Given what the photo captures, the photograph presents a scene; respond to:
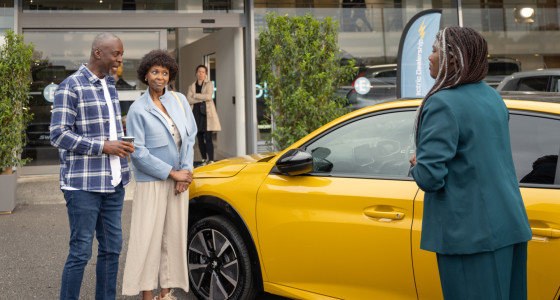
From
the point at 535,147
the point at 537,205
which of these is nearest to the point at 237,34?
the point at 535,147

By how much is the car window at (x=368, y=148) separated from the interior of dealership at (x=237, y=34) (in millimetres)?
6609

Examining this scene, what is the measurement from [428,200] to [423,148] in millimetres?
232

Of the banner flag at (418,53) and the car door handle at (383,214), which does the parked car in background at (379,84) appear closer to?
the banner flag at (418,53)

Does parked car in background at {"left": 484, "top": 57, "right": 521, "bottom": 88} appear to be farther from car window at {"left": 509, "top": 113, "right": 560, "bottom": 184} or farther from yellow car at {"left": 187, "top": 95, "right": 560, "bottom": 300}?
car window at {"left": 509, "top": 113, "right": 560, "bottom": 184}

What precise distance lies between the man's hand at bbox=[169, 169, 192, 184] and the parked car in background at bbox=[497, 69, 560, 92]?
5.09 metres

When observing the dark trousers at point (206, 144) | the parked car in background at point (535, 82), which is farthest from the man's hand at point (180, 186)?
the dark trousers at point (206, 144)

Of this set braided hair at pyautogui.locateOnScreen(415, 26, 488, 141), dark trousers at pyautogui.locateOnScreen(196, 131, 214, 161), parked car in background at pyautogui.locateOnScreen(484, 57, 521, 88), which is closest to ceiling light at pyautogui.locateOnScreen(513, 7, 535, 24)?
parked car in background at pyautogui.locateOnScreen(484, 57, 521, 88)

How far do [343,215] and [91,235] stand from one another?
1.61 meters

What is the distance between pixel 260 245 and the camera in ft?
13.9

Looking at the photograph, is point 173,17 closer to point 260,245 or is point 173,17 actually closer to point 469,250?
point 260,245

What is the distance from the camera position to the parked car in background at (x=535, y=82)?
8078mm

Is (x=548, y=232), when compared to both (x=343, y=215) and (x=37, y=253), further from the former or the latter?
(x=37, y=253)

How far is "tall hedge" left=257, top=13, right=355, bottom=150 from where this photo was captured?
8430 mm

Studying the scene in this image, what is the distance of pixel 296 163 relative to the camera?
13.1 ft
